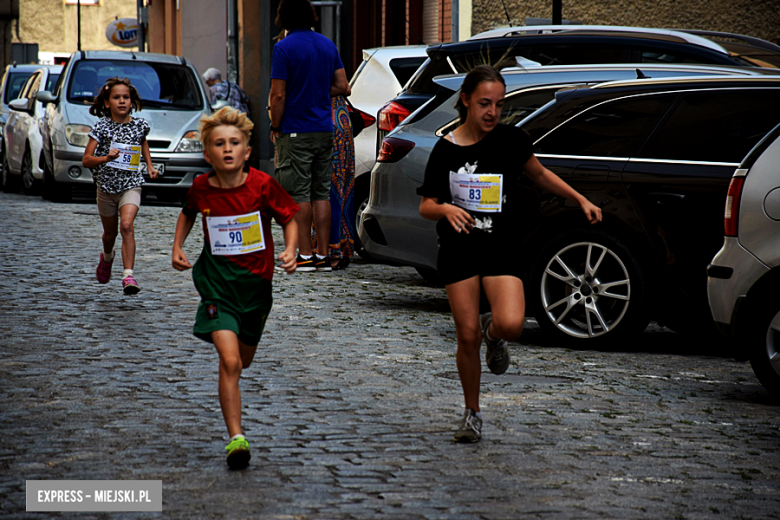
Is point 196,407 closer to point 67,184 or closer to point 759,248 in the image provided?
point 759,248

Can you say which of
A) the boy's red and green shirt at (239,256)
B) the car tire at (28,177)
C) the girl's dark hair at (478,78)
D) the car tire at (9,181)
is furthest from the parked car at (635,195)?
the car tire at (9,181)

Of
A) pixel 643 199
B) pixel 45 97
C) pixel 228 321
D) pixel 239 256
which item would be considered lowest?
pixel 228 321

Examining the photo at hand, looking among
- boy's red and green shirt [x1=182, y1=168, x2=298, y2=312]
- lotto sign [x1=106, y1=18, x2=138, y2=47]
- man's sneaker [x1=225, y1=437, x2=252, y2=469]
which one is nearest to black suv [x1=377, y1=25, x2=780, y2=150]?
boy's red and green shirt [x1=182, y1=168, x2=298, y2=312]

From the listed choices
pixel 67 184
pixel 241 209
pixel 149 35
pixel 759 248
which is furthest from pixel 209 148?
pixel 149 35

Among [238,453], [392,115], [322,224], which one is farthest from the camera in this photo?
[322,224]

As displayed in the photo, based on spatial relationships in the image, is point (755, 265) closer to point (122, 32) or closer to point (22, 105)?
point (22, 105)

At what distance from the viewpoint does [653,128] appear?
7.50 meters

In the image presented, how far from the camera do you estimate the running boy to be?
4.94 meters

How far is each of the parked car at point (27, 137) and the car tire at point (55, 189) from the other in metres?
0.62

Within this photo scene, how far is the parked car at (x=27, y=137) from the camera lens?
18.7m

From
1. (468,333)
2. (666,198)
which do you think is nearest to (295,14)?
(666,198)

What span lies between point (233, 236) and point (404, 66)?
7603 millimetres

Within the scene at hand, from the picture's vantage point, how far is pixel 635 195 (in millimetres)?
7305

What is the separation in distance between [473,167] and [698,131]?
102 inches
